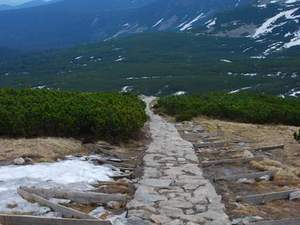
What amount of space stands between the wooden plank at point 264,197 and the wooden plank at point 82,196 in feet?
6.26

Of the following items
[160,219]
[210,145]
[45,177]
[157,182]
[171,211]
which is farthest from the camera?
[210,145]

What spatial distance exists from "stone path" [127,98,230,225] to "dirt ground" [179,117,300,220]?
269mm

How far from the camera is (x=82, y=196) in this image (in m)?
8.48

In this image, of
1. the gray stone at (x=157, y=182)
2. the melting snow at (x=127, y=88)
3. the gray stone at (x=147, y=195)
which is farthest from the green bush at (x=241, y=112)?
the melting snow at (x=127, y=88)

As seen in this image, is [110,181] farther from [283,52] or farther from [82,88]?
[283,52]

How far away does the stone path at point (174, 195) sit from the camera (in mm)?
7770

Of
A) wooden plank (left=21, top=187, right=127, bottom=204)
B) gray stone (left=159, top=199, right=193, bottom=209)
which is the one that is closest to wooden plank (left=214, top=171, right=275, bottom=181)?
gray stone (left=159, top=199, right=193, bottom=209)

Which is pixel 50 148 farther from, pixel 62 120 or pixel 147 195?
pixel 147 195

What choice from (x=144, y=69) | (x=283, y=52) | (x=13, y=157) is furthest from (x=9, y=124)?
(x=283, y=52)

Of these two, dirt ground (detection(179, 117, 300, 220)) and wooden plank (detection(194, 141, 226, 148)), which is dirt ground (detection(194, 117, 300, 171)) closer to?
dirt ground (detection(179, 117, 300, 220))

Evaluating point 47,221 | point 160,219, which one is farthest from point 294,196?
point 47,221

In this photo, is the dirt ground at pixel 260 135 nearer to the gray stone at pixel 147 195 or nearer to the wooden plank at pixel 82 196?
the gray stone at pixel 147 195

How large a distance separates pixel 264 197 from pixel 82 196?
2.86 meters

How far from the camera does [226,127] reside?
63.0ft
